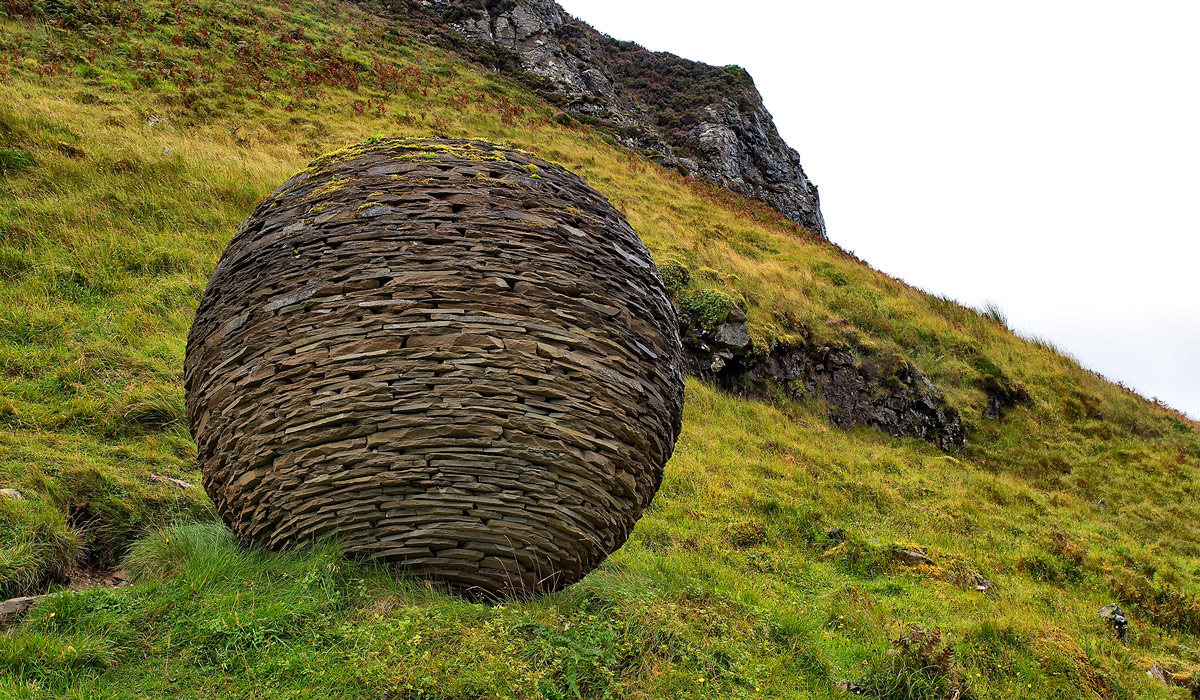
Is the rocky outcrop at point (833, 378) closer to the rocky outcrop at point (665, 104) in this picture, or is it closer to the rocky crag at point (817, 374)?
the rocky crag at point (817, 374)

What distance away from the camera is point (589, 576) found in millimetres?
5359

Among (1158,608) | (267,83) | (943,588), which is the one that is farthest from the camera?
(267,83)

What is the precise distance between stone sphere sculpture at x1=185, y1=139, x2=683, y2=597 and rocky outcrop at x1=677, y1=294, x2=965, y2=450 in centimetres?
1001

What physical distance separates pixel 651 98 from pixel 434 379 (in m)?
44.5

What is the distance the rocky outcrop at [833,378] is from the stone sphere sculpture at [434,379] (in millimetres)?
10009

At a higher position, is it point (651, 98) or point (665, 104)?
point (651, 98)

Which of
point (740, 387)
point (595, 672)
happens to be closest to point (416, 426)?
point (595, 672)

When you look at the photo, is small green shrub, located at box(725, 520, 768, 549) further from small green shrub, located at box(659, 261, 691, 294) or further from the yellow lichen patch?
small green shrub, located at box(659, 261, 691, 294)

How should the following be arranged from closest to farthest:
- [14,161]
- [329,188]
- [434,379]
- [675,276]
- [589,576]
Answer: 1. [434,379]
2. [329,188]
3. [589,576]
4. [14,161]
5. [675,276]

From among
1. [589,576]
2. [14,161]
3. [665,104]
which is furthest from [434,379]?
[665,104]

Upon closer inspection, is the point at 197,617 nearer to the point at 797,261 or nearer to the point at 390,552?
the point at 390,552

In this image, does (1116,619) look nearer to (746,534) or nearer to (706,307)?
(746,534)

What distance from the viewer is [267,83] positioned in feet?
71.7

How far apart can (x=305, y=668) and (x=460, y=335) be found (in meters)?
1.92
